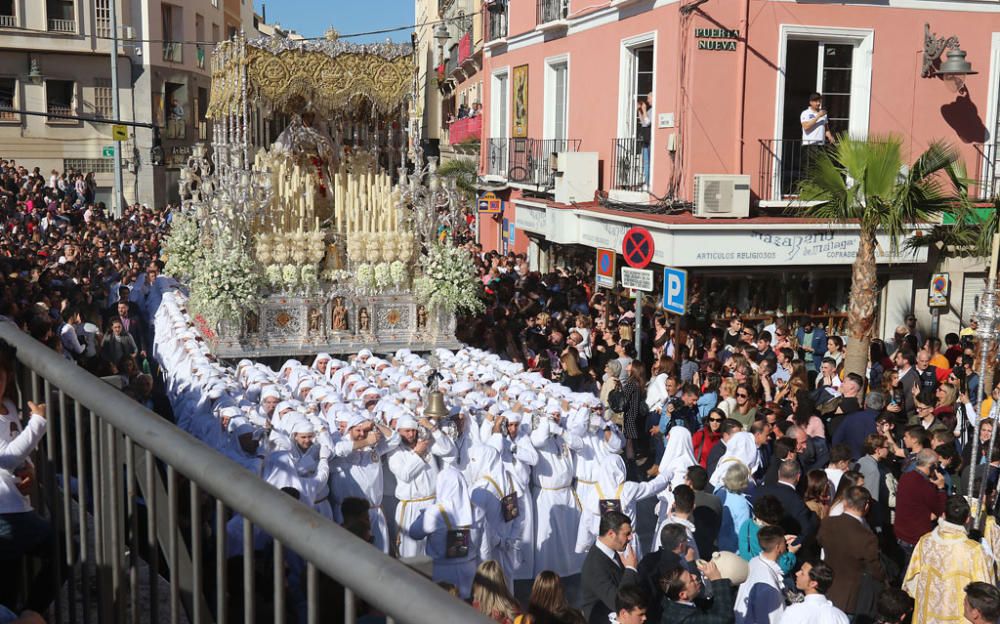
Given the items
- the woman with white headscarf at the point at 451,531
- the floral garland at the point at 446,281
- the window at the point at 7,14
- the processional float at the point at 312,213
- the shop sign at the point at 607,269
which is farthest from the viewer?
the window at the point at 7,14

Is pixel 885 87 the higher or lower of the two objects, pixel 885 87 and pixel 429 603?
the higher

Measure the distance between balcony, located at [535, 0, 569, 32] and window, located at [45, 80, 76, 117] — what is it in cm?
2265

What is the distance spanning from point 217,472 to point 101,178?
129ft

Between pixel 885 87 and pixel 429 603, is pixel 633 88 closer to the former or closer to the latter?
pixel 885 87

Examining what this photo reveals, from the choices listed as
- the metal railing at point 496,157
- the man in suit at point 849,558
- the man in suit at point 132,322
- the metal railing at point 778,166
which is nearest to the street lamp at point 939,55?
the metal railing at point 778,166

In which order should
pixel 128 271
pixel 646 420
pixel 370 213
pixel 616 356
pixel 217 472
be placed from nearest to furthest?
pixel 217 472
pixel 646 420
pixel 616 356
pixel 370 213
pixel 128 271

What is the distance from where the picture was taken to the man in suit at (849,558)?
6.75 meters

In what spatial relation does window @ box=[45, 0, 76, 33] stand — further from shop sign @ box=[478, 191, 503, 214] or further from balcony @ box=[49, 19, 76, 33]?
shop sign @ box=[478, 191, 503, 214]

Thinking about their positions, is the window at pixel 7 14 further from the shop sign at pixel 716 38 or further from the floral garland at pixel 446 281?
the shop sign at pixel 716 38

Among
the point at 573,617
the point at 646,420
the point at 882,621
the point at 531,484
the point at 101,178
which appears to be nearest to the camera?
the point at 573,617

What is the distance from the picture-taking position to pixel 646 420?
36.0 ft

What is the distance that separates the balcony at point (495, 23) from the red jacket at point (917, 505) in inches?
711

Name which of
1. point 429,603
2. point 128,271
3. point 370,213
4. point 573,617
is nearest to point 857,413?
point 573,617

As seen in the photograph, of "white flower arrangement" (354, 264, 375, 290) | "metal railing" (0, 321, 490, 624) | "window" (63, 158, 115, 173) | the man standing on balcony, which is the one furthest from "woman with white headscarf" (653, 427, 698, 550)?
"window" (63, 158, 115, 173)
